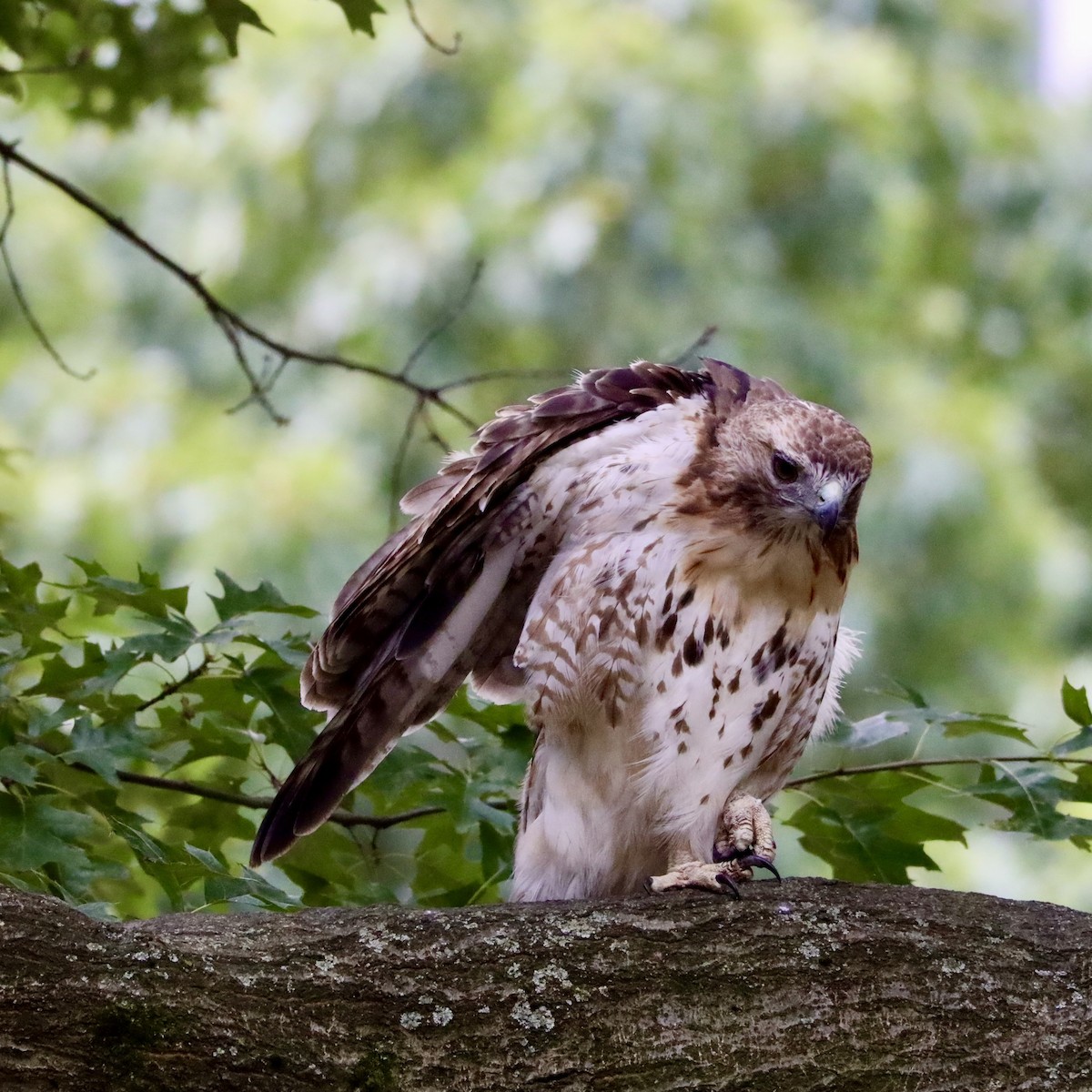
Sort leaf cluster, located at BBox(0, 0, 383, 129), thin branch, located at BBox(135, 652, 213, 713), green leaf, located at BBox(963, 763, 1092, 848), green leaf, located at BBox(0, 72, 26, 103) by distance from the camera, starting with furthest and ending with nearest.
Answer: leaf cluster, located at BBox(0, 0, 383, 129) → green leaf, located at BBox(0, 72, 26, 103) → thin branch, located at BBox(135, 652, 213, 713) → green leaf, located at BBox(963, 763, 1092, 848)

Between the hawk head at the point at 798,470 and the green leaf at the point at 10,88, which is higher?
the green leaf at the point at 10,88

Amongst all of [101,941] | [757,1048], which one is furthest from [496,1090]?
[101,941]

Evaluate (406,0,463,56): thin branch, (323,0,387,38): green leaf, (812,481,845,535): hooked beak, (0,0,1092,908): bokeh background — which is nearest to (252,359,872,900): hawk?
(812,481,845,535): hooked beak

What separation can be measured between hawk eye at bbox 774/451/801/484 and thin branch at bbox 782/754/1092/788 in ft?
1.61

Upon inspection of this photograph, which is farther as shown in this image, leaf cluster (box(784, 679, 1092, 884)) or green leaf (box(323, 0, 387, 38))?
green leaf (box(323, 0, 387, 38))

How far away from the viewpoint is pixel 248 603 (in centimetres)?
240

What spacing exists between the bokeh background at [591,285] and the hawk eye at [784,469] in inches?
179

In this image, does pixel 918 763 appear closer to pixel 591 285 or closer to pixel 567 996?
pixel 567 996

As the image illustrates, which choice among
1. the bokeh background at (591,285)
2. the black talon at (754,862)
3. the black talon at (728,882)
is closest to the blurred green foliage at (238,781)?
the black talon at (754,862)

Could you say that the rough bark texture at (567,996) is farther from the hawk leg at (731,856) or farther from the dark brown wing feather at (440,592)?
the dark brown wing feather at (440,592)

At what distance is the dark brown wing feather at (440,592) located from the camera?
253 cm

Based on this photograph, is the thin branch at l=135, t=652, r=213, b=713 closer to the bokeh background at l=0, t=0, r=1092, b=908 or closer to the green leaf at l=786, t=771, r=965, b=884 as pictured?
the green leaf at l=786, t=771, r=965, b=884

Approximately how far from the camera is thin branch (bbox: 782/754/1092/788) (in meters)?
2.43

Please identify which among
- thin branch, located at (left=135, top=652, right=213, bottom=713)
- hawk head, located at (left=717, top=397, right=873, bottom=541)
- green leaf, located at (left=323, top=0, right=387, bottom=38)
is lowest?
thin branch, located at (left=135, top=652, right=213, bottom=713)
